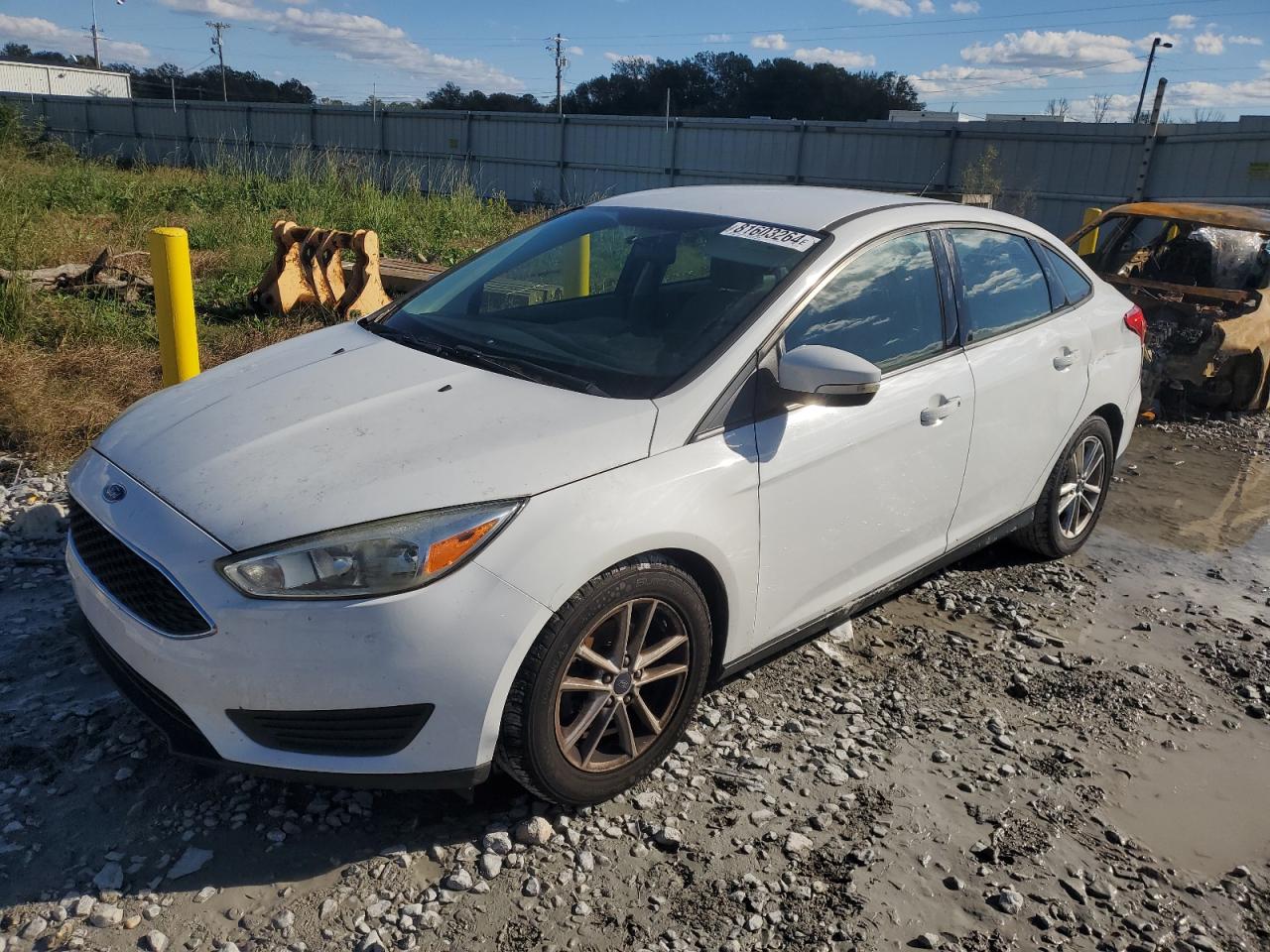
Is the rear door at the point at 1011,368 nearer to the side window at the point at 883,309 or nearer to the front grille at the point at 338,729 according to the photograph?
the side window at the point at 883,309

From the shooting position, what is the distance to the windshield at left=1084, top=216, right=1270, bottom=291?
27.2 ft

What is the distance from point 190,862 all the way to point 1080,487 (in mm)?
4130

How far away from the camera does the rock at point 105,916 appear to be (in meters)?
2.42

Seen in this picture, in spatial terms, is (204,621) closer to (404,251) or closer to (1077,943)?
(1077,943)

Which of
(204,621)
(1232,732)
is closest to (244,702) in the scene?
(204,621)

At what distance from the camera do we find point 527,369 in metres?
3.16

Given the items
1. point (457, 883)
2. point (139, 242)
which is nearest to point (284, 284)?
point (139, 242)

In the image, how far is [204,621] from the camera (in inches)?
94.8

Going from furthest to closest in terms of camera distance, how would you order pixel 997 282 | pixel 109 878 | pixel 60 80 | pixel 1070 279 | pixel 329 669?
pixel 60 80 → pixel 1070 279 → pixel 997 282 → pixel 109 878 → pixel 329 669

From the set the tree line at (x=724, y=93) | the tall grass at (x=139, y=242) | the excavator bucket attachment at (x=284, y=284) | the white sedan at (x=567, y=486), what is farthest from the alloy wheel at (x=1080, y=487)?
the tree line at (x=724, y=93)

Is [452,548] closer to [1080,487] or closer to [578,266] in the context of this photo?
[578,266]

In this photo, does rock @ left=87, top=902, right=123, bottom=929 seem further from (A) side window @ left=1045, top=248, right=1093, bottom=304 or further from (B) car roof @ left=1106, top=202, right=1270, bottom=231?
(B) car roof @ left=1106, top=202, right=1270, bottom=231

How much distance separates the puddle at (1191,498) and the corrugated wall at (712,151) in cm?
933

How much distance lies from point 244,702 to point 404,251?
32.1ft
